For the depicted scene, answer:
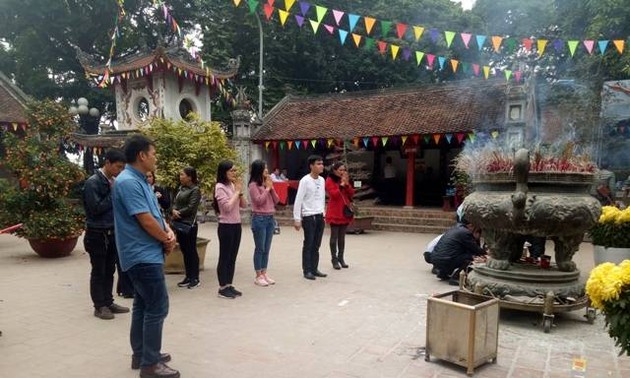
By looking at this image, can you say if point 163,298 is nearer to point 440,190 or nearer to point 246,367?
point 246,367

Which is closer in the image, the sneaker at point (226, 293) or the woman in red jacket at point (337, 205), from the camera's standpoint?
the sneaker at point (226, 293)

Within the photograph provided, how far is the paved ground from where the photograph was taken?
11.0 ft

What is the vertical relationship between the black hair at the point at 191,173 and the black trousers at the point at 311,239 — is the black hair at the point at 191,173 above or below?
above

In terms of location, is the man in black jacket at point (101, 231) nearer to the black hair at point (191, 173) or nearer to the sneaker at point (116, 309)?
the sneaker at point (116, 309)

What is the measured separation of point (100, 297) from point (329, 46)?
22473 millimetres

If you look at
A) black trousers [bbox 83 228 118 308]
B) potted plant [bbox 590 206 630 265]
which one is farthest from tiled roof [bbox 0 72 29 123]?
potted plant [bbox 590 206 630 265]

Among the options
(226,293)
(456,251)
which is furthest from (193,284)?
(456,251)

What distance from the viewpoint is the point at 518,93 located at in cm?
1217

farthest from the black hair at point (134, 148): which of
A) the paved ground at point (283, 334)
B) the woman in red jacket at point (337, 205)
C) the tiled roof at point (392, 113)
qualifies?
the tiled roof at point (392, 113)

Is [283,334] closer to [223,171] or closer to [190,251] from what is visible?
Answer: [223,171]

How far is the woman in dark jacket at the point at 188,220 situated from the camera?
19.2 feet

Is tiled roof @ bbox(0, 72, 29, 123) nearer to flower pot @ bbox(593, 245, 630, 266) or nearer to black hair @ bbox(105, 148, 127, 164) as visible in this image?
black hair @ bbox(105, 148, 127, 164)

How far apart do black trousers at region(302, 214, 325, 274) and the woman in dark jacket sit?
4.96ft

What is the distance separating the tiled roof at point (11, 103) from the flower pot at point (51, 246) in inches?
348
